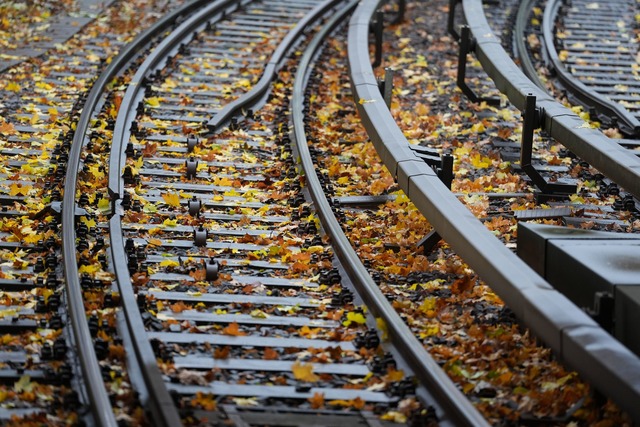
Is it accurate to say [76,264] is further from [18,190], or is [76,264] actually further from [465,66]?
[465,66]

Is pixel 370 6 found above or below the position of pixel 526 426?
above

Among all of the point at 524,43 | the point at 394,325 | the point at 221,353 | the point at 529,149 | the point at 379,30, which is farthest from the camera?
the point at 524,43

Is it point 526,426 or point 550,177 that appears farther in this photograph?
point 550,177

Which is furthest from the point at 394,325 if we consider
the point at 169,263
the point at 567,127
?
the point at 567,127

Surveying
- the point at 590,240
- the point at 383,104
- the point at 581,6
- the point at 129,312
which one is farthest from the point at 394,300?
the point at 581,6

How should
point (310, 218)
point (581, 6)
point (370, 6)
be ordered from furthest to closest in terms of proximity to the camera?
point (581, 6) < point (370, 6) < point (310, 218)

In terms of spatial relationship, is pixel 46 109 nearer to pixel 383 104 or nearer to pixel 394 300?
pixel 383 104
